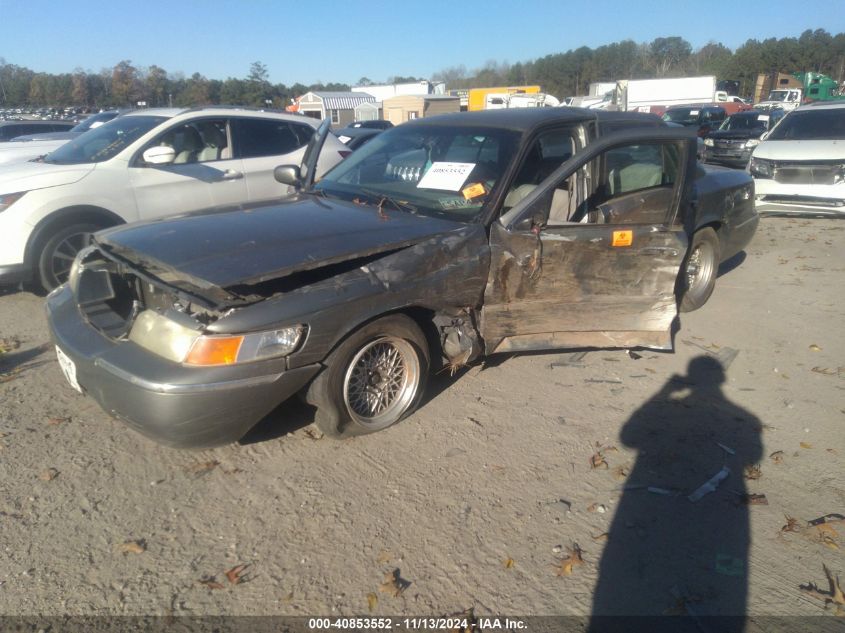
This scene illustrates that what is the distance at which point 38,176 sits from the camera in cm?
531

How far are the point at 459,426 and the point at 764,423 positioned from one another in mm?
1914

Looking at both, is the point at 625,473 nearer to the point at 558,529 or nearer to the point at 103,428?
the point at 558,529

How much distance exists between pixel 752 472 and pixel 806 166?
7853 mm

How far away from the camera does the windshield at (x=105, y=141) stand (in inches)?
234

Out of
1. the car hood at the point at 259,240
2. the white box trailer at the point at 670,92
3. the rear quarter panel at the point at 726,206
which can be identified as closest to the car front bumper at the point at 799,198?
the rear quarter panel at the point at 726,206

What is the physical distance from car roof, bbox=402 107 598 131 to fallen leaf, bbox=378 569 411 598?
9.53ft

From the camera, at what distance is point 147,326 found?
292cm

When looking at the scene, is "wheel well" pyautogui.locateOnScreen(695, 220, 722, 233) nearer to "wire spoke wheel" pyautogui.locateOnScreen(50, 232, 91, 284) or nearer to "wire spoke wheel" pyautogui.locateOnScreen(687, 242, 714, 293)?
"wire spoke wheel" pyautogui.locateOnScreen(687, 242, 714, 293)

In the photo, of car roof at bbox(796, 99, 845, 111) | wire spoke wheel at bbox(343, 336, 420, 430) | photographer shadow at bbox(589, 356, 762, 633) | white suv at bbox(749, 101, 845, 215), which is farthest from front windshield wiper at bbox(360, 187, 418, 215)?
car roof at bbox(796, 99, 845, 111)

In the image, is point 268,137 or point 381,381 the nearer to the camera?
point 381,381

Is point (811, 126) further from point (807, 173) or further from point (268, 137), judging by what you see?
point (268, 137)

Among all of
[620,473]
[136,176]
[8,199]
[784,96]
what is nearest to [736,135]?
[136,176]

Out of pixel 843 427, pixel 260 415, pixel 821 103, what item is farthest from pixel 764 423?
pixel 821 103

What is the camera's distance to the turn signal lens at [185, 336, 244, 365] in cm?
270
